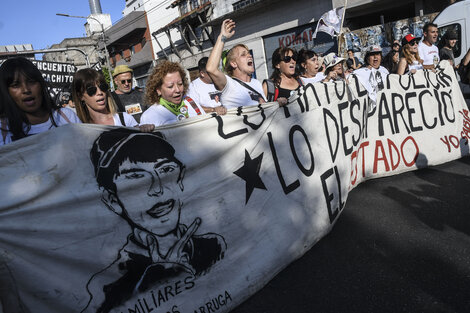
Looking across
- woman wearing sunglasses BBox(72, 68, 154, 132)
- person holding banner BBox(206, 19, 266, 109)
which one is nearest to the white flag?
person holding banner BBox(206, 19, 266, 109)

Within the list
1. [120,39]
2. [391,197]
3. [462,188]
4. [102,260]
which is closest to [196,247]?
[102,260]

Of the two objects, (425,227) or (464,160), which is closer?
(425,227)

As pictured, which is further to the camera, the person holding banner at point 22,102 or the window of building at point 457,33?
the window of building at point 457,33

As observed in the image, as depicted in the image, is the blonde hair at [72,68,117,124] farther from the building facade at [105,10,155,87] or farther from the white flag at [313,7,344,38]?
the building facade at [105,10,155,87]

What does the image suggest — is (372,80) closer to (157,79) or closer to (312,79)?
(312,79)

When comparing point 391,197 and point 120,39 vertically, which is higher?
point 120,39

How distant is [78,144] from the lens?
81.4 inches

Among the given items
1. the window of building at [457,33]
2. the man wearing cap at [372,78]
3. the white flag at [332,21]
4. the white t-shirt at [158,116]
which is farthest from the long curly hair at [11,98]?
the white flag at [332,21]

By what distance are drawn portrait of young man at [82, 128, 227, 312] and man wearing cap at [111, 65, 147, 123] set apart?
225cm

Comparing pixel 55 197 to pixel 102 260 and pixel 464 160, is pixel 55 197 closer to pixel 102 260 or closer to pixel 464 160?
pixel 102 260

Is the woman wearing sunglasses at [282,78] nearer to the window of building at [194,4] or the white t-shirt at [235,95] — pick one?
the white t-shirt at [235,95]

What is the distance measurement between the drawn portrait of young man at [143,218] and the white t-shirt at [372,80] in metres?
2.98

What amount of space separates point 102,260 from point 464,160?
15.7ft

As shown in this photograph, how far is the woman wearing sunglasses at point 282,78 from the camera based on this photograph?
3.98 meters
